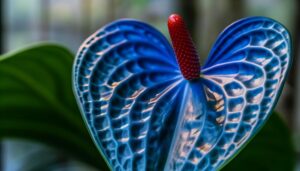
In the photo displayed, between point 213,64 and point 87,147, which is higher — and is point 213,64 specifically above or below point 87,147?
above

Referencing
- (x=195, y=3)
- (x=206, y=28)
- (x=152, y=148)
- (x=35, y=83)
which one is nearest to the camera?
(x=152, y=148)

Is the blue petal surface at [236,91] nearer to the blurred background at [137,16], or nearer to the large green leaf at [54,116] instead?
Answer: the large green leaf at [54,116]

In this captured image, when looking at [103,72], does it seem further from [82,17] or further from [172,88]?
[82,17]

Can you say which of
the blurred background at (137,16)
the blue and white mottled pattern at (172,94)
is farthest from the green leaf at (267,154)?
the blurred background at (137,16)

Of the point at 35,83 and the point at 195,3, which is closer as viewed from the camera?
the point at 35,83

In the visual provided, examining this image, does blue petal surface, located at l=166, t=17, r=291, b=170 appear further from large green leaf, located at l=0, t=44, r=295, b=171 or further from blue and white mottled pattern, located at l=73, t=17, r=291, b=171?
large green leaf, located at l=0, t=44, r=295, b=171

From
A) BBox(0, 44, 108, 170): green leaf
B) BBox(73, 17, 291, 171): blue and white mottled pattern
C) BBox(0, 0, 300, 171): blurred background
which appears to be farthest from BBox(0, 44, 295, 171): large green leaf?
BBox(0, 0, 300, 171): blurred background

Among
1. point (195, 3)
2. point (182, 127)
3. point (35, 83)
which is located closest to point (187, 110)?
point (182, 127)
